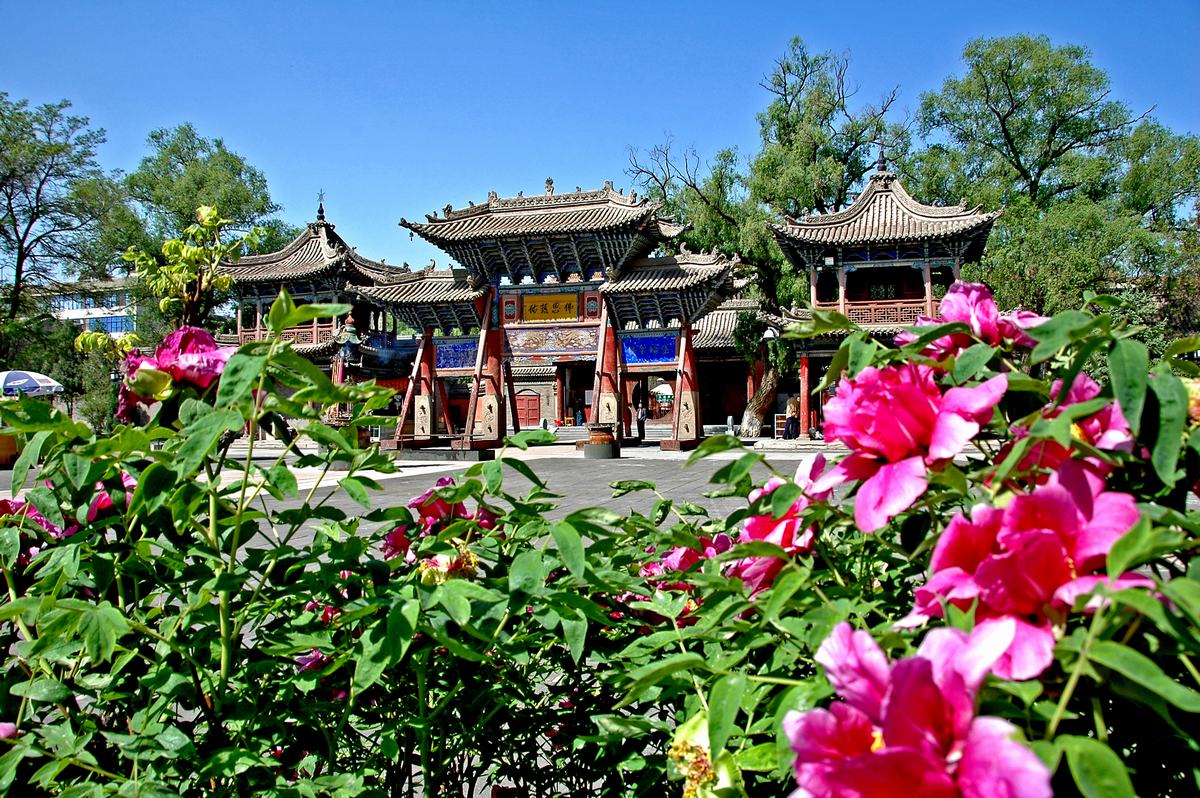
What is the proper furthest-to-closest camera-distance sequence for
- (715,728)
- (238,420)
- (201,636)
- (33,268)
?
(33,268) → (201,636) → (238,420) → (715,728)

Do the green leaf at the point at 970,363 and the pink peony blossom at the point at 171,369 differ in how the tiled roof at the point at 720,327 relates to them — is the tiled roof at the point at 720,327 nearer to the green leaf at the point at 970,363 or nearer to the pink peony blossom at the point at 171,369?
the pink peony blossom at the point at 171,369

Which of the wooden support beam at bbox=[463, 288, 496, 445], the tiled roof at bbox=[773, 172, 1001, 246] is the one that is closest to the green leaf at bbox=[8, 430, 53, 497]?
the wooden support beam at bbox=[463, 288, 496, 445]

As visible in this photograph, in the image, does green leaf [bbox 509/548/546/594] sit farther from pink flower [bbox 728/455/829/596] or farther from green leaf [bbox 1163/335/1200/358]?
green leaf [bbox 1163/335/1200/358]

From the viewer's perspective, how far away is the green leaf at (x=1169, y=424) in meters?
0.53

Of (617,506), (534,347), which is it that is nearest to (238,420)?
(617,506)

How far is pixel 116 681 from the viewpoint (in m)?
0.91

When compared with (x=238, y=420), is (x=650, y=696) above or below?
below

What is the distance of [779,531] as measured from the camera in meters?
0.78

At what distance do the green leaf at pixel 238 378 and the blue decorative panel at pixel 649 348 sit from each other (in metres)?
16.3

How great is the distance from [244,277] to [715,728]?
87.9ft

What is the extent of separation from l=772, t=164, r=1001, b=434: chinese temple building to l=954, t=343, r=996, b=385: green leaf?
17.9 metres

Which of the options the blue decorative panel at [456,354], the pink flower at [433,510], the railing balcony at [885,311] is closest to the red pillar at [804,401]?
the railing balcony at [885,311]

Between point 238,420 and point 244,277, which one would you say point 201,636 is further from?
point 244,277

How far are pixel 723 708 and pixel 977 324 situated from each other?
0.48 m
